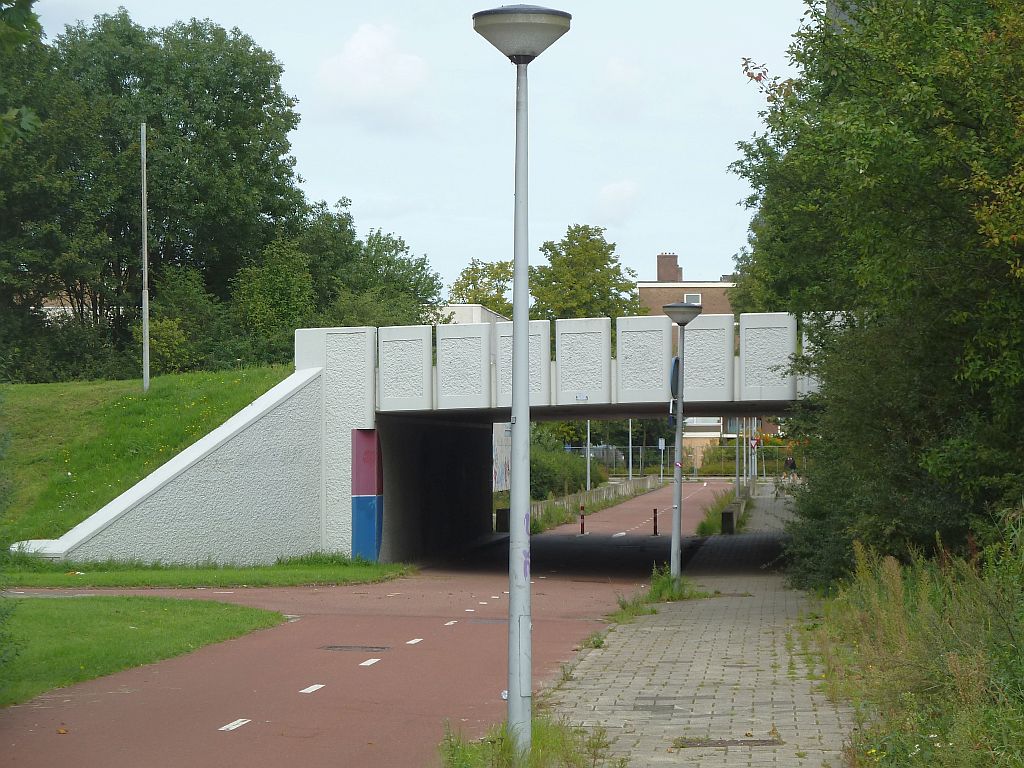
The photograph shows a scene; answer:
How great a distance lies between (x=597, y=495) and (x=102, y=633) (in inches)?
1626

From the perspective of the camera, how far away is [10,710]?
35.0 ft

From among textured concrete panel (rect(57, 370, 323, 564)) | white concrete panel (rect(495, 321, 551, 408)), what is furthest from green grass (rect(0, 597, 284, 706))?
white concrete panel (rect(495, 321, 551, 408))

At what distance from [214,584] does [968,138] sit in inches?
599

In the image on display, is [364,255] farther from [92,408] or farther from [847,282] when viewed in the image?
[847,282]

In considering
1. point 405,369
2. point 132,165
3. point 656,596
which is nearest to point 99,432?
point 405,369

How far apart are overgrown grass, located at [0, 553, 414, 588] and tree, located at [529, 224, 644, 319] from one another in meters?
38.4

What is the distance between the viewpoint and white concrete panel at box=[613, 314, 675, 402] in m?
27.0

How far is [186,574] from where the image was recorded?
2375cm

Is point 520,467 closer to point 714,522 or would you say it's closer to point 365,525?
point 365,525

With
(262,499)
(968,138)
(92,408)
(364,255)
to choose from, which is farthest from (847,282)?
(364,255)

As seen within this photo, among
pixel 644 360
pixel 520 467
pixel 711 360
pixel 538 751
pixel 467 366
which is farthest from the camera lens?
pixel 467 366

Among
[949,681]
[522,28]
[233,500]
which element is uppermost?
[522,28]

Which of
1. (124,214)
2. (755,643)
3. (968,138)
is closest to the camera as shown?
(968,138)

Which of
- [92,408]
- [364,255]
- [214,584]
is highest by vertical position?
[364,255]
